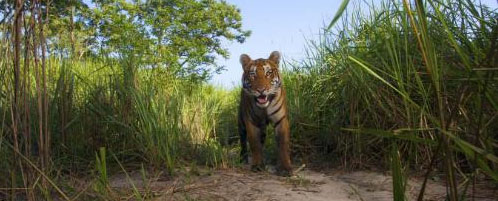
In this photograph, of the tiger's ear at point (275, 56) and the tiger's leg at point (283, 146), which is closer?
the tiger's leg at point (283, 146)

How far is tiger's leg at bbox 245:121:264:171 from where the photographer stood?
3.65 m

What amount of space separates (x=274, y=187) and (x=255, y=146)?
83 centimetres

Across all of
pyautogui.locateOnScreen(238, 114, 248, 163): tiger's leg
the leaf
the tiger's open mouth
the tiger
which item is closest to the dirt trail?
the tiger

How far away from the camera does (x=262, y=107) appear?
3754 millimetres

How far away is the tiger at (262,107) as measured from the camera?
3.70 meters

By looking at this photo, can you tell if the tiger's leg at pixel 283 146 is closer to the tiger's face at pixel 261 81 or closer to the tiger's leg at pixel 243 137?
the tiger's face at pixel 261 81

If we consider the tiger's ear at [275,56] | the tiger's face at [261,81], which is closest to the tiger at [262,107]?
the tiger's face at [261,81]

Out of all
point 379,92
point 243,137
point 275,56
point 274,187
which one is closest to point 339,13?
point 274,187

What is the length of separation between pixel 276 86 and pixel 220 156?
79 centimetres

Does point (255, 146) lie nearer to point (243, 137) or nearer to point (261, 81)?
point (261, 81)

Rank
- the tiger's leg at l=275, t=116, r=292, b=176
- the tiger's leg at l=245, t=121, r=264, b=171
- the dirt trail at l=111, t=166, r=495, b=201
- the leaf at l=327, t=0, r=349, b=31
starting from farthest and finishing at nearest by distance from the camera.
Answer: the tiger's leg at l=245, t=121, r=264, b=171 → the tiger's leg at l=275, t=116, r=292, b=176 → the dirt trail at l=111, t=166, r=495, b=201 → the leaf at l=327, t=0, r=349, b=31

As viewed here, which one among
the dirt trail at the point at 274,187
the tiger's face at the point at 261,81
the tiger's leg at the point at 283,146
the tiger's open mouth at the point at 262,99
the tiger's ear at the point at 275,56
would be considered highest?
the tiger's ear at the point at 275,56

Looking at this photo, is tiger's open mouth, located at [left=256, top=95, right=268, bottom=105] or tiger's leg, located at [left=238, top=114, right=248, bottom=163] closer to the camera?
tiger's open mouth, located at [left=256, top=95, right=268, bottom=105]

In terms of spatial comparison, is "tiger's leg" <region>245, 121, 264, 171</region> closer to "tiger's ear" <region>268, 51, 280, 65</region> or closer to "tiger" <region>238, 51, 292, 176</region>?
"tiger" <region>238, 51, 292, 176</region>
